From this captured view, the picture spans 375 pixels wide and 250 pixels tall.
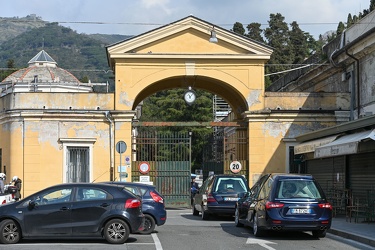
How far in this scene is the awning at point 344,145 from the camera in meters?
23.3

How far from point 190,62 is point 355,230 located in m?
16.8

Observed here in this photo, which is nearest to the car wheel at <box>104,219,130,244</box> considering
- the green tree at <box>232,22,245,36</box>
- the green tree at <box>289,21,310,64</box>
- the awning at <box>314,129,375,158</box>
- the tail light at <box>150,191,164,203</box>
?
the tail light at <box>150,191,164,203</box>

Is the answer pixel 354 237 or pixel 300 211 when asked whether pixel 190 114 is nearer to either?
pixel 354 237

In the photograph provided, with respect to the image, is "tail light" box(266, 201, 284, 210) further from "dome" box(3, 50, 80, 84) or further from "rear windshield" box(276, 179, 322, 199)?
"dome" box(3, 50, 80, 84)

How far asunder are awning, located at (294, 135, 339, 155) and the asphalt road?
7.77 m

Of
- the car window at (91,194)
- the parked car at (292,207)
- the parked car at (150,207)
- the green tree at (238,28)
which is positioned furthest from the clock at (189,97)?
the green tree at (238,28)

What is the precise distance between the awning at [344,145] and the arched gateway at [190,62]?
342 inches

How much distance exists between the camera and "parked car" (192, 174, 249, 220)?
84.5 ft

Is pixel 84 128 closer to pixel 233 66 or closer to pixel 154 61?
pixel 154 61

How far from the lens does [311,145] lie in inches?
1192

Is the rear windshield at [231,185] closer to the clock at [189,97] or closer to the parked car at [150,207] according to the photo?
the parked car at [150,207]

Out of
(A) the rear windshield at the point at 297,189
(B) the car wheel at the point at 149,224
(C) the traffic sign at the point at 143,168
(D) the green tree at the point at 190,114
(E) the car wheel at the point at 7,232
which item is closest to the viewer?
(E) the car wheel at the point at 7,232

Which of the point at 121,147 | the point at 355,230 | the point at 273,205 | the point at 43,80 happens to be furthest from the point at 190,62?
the point at 43,80

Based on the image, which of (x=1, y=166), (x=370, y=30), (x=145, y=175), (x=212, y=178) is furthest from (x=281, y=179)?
(x=1, y=166)
